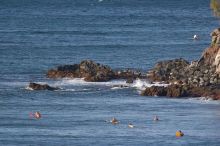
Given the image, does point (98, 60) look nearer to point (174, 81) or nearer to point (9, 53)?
point (9, 53)

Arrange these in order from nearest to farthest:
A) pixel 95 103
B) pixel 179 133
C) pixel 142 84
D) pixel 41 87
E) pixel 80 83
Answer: pixel 179 133
pixel 95 103
pixel 41 87
pixel 142 84
pixel 80 83

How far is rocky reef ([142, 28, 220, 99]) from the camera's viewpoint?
122 metres

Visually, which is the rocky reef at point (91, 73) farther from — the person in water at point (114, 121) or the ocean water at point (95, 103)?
the person in water at point (114, 121)

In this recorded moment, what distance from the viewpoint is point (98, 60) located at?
147875 millimetres

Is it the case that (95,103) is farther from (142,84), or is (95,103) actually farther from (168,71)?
(168,71)

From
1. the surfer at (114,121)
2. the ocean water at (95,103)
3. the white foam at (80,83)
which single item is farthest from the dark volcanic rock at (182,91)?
the surfer at (114,121)

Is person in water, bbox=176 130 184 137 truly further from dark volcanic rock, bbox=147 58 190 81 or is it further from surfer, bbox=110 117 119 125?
dark volcanic rock, bbox=147 58 190 81

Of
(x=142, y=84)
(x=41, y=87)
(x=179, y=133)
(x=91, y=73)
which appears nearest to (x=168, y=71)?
(x=142, y=84)

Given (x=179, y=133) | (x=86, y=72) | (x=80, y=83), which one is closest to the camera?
(x=179, y=133)

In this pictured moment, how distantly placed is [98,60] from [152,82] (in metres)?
20.6

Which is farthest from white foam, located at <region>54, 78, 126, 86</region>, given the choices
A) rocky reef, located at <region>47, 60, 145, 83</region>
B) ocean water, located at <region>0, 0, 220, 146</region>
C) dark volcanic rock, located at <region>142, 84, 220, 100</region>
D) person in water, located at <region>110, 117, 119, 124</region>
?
person in water, located at <region>110, 117, 119, 124</region>

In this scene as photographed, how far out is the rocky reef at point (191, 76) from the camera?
122 metres

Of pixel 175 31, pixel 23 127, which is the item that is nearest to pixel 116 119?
pixel 23 127

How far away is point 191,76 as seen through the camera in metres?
126
